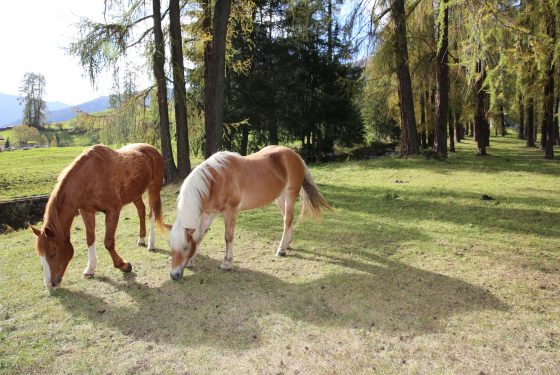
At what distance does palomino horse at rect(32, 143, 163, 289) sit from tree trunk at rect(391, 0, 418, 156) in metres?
12.2

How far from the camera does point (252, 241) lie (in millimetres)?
6824

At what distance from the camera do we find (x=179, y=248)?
15.4ft

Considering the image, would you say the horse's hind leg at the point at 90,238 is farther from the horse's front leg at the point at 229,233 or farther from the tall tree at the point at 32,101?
the tall tree at the point at 32,101

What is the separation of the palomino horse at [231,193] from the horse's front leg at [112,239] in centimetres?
94

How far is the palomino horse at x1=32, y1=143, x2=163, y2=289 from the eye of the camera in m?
4.52

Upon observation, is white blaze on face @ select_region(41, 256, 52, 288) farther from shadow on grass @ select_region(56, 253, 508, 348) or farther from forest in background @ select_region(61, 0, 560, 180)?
forest in background @ select_region(61, 0, 560, 180)

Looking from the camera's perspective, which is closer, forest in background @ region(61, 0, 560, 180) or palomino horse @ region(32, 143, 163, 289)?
palomino horse @ region(32, 143, 163, 289)

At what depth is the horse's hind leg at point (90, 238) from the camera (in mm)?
5066

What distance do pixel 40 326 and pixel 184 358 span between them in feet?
5.95

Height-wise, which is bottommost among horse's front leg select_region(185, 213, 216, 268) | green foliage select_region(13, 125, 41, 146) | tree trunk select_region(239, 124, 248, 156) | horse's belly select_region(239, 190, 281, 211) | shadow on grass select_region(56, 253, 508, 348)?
shadow on grass select_region(56, 253, 508, 348)

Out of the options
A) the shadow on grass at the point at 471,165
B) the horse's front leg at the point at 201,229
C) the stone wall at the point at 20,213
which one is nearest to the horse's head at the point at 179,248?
the horse's front leg at the point at 201,229

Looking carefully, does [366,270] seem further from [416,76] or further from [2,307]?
[416,76]

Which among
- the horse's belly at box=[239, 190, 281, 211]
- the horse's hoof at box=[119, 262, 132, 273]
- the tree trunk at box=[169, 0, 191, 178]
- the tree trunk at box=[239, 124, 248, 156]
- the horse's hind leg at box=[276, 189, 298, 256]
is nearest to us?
the horse's hoof at box=[119, 262, 132, 273]

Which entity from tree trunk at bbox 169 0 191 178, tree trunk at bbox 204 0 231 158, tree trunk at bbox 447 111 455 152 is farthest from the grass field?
tree trunk at bbox 447 111 455 152
